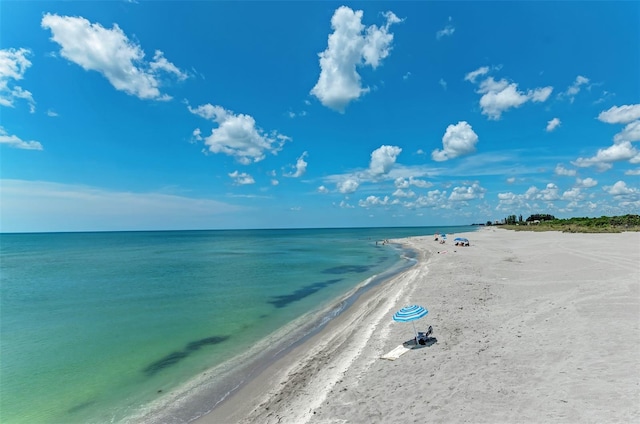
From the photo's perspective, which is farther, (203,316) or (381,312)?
(203,316)

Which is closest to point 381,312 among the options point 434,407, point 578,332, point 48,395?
point 578,332

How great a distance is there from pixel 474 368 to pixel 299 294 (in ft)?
68.6

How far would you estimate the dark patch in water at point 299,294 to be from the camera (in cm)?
2697

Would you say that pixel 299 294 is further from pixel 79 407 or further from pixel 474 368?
pixel 474 368

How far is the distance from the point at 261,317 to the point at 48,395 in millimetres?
12043

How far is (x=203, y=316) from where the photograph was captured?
23156 millimetres

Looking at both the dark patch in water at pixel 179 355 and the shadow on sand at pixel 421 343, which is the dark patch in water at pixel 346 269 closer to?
the dark patch in water at pixel 179 355

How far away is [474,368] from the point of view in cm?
1078

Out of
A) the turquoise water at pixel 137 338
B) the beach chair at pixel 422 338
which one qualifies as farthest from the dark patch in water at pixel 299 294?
the beach chair at pixel 422 338

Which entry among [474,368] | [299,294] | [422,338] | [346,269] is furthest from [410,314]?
[346,269]

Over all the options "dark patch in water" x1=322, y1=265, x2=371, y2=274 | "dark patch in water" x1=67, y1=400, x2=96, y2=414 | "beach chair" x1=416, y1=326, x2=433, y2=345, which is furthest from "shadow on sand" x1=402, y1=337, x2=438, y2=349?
"dark patch in water" x1=322, y1=265, x2=371, y2=274

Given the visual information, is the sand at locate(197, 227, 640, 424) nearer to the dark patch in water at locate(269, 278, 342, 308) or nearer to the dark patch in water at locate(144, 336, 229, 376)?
the dark patch in water at locate(144, 336, 229, 376)

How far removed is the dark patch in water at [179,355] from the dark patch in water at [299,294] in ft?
25.9

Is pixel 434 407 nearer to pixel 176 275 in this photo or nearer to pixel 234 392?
pixel 234 392
